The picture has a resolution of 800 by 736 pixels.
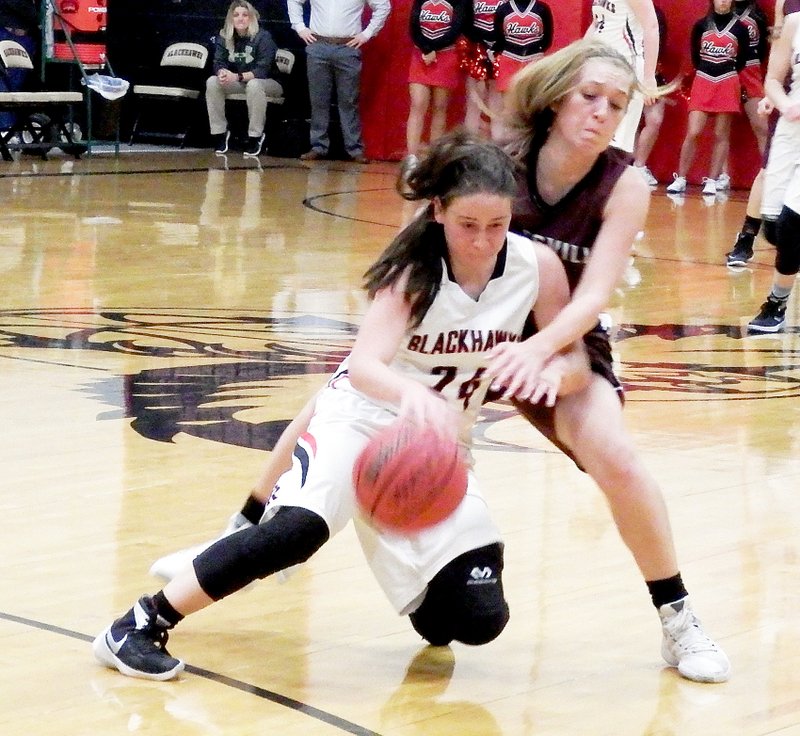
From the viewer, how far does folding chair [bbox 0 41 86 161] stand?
1360 centimetres

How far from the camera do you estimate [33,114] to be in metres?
14.9

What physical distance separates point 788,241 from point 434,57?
7.79 m

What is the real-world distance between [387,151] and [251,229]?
6554 millimetres

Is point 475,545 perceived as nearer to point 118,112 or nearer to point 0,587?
point 0,587

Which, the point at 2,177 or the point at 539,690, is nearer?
the point at 539,690

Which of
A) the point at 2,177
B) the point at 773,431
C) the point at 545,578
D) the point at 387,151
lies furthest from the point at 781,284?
the point at 387,151

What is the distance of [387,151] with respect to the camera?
16328 mm

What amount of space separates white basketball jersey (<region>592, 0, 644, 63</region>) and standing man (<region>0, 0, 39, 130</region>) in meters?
7.62

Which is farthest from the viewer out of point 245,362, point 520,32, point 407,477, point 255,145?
point 255,145

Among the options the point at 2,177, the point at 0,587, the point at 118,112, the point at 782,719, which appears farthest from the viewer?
the point at 118,112

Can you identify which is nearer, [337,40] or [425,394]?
[425,394]

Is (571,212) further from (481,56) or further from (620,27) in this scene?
(481,56)

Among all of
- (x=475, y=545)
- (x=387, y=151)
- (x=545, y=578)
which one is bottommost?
(x=387, y=151)

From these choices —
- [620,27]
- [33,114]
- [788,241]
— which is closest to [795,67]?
[788,241]
